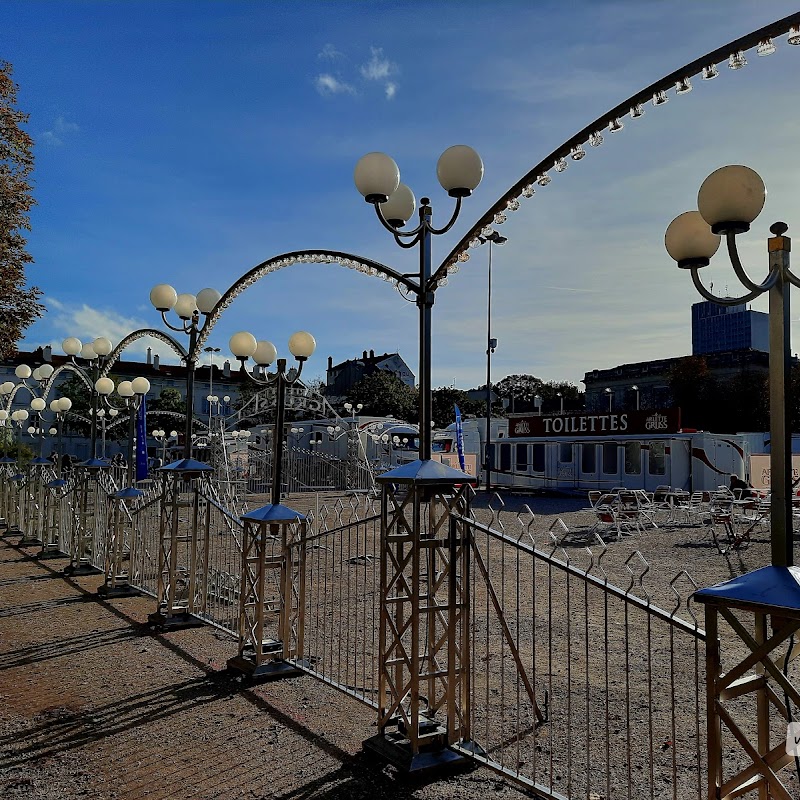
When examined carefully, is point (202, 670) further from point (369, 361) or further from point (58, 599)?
point (369, 361)

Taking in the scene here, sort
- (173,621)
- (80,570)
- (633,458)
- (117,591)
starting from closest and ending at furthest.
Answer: (173,621) < (117,591) < (80,570) < (633,458)

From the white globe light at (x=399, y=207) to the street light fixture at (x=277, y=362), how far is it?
5.77ft

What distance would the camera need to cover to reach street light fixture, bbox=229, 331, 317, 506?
20.7ft

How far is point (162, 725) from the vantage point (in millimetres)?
5016

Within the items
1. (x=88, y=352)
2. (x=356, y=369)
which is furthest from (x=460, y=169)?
(x=356, y=369)

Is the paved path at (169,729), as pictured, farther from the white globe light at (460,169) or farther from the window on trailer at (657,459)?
the window on trailer at (657,459)

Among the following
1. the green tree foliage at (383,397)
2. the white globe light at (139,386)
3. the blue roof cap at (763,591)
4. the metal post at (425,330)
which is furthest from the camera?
the green tree foliage at (383,397)

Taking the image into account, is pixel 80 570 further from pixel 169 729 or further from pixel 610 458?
pixel 610 458

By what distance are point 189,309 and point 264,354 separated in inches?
69.0

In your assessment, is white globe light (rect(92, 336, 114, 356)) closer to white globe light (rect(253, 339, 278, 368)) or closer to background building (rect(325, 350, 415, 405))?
white globe light (rect(253, 339, 278, 368))

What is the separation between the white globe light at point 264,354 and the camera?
284 inches

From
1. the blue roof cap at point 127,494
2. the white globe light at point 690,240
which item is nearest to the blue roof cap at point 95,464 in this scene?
the blue roof cap at point 127,494

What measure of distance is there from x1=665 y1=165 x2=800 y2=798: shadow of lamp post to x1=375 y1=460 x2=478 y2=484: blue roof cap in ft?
6.08

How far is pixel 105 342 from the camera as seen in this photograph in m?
11.4
